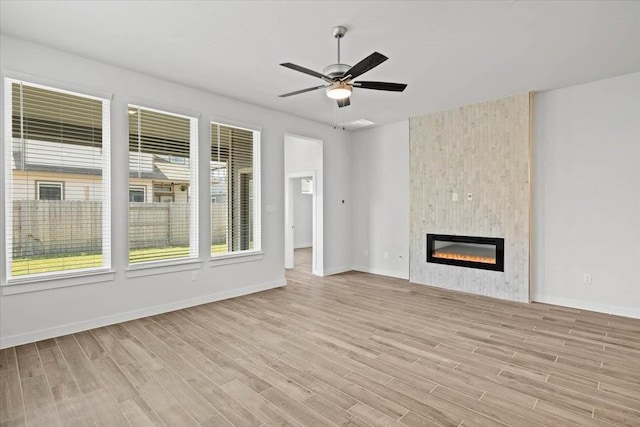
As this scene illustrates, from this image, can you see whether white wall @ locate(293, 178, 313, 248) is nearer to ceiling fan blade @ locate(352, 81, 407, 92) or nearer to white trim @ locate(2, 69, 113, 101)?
white trim @ locate(2, 69, 113, 101)

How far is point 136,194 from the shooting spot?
163 inches

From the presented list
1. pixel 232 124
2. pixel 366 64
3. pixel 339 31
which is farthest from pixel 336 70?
pixel 232 124

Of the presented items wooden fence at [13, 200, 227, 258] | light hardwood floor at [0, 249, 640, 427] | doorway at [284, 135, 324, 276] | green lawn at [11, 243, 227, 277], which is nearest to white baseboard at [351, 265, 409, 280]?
doorway at [284, 135, 324, 276]

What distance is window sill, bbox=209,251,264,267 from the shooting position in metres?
4.90

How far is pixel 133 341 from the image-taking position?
11.1 feet

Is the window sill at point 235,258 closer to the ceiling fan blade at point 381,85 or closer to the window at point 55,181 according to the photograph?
the window at point 55,181

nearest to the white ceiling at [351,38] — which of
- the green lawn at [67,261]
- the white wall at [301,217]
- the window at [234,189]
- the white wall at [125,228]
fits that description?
the white wall at [125,228]

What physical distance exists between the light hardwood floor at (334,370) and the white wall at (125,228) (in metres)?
0.21

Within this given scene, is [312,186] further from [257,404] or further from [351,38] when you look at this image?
[257,404]

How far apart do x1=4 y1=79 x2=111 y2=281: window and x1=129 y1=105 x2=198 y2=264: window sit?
0.32m

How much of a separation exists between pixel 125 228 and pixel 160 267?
671mm

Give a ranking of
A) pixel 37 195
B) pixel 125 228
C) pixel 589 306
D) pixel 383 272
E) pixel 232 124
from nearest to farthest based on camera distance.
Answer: pixel 37 195 → pixel 125 228 → pixel 589 306 → pixel 232 124 → pixel 383 272

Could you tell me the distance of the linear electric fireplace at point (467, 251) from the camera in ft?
16.9

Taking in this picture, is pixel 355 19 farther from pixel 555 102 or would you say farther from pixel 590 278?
pixel 590 278
